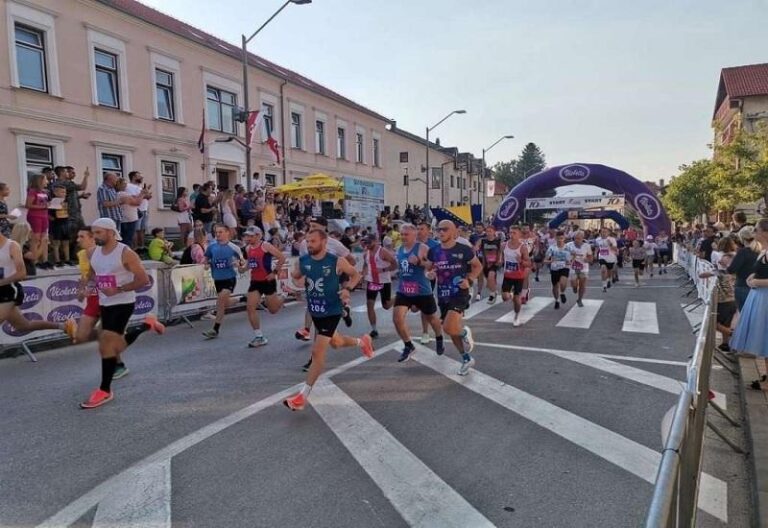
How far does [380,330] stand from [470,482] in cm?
601

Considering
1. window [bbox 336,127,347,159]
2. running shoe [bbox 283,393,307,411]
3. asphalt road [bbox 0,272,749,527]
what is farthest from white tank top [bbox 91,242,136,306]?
window [bbox 336,127,347,159]

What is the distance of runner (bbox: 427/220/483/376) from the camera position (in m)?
6.84

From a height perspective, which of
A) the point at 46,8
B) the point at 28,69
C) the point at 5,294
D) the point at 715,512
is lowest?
the point at 715,512

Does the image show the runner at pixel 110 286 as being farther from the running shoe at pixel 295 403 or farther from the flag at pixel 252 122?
the flag at pixel 252 122

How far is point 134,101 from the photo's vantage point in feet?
65.6

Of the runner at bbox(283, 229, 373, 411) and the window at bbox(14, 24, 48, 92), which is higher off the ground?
the window at bbox(14, 24, 48, 92)

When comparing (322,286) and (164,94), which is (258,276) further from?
(164,94)

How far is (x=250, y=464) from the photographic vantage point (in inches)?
163

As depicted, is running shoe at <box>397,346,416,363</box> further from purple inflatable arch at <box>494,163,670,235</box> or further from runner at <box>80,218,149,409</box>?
purple inflatable arch at <box>494,163,670,235</box>

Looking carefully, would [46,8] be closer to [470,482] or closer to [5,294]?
[5,294]

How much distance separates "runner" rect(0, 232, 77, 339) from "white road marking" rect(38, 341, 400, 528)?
2.38m

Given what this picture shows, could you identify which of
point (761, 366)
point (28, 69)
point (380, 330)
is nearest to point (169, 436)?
point (380, 330)

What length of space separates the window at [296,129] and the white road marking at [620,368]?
76.5 ft

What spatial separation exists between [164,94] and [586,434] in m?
21.4
